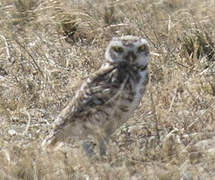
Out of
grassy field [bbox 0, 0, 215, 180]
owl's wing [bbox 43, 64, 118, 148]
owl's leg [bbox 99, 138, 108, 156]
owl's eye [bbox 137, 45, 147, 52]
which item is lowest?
grassy field [bbox 0, 0, 215, 180]

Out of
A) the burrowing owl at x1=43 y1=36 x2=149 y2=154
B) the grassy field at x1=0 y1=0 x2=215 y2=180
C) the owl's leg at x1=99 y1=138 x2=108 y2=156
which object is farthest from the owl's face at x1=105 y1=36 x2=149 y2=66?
the owl's leg at x1=99 y1=138 x2=108 y2=156

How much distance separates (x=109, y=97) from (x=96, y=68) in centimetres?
186

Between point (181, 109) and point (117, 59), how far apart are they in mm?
864

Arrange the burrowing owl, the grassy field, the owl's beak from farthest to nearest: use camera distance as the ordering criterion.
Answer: the owl's beak → the burrowing owl → the grassy field

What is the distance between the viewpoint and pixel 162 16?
7520mm

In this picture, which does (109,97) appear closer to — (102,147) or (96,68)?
(102,147)

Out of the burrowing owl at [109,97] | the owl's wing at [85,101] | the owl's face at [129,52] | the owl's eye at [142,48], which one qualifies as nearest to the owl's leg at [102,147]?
the burrowing owl at [109,97]

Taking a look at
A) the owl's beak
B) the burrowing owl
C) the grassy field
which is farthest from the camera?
the owl's beak

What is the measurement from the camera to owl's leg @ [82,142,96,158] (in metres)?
4.24

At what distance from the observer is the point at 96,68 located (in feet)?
19.8

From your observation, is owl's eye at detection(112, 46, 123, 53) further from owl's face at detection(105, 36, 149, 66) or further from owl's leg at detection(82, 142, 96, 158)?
owl's leg at detection(82, 142, 96, 158)

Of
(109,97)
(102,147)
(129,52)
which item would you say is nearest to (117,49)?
(129,52)

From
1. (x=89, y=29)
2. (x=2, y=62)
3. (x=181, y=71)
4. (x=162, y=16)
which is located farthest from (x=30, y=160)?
(x=162, y=16)

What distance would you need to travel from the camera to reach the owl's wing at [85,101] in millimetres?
4238
